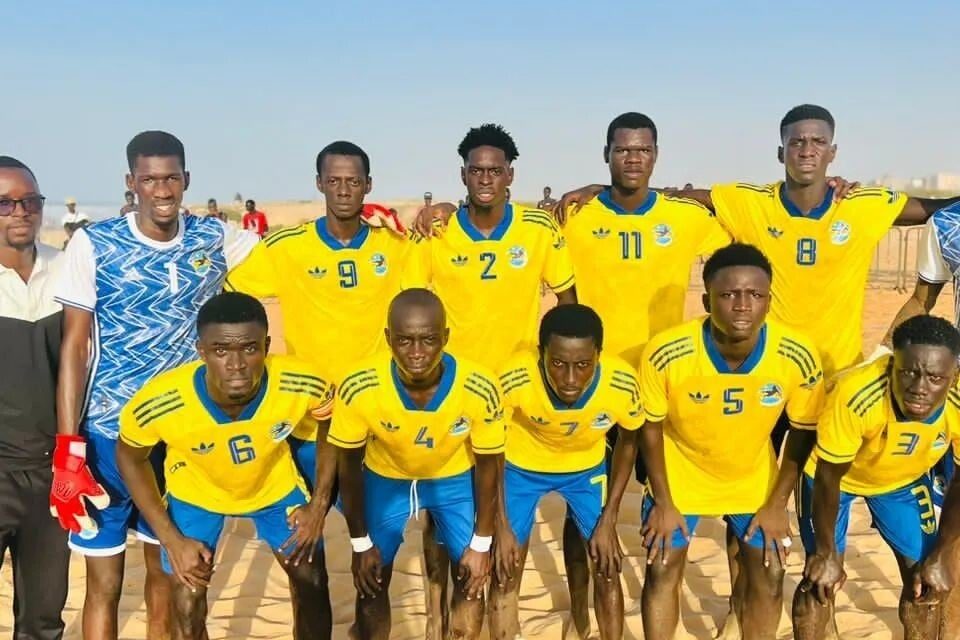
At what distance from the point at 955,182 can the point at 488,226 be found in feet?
486

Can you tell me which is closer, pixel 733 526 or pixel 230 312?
pixel 230 312

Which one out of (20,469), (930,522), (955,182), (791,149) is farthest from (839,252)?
(955,182)

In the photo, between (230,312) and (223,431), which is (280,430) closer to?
(223,431)

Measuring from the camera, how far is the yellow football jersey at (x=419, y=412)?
4.16m

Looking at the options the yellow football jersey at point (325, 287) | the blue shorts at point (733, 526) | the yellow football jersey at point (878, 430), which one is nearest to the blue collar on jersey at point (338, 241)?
the yellow football jersey at point (325, 287)

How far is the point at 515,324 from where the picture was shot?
510 centimetres

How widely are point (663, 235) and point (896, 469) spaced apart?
181 centimetres

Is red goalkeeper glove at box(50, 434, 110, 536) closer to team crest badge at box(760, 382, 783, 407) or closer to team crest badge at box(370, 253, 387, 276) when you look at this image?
team crest badge at box(370, 253, 387, 276)

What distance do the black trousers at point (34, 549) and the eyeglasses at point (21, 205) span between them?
126cm

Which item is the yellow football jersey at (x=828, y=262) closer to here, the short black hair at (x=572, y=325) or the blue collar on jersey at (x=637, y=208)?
the blue collar on jersey at (x=637, y=208)

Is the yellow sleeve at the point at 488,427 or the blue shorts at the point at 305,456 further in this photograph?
the blue shorts at the point at 305,456

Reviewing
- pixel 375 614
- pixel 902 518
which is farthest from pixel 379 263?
pixel 902 518

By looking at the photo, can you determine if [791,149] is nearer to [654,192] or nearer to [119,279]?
[654,192]

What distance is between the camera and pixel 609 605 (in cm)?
455
